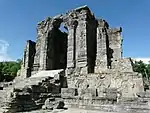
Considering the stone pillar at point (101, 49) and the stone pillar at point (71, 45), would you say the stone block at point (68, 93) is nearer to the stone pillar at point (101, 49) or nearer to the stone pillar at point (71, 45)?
the stone pillar at point (101, 49)

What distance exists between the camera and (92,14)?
69.7 feet

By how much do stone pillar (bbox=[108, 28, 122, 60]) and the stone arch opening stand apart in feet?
19.4

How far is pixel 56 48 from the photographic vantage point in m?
24.2

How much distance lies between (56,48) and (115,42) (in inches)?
305

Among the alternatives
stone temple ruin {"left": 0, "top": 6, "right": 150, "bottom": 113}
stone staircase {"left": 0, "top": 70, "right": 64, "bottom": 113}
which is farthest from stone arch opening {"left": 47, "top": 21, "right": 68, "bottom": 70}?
stone staircase {"left": 0, "top": 70, "right": 64, "bottom": 113}

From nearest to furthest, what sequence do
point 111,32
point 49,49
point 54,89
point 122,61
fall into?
point 54,89 → point 122,61 → point 111,32 → point 49,49

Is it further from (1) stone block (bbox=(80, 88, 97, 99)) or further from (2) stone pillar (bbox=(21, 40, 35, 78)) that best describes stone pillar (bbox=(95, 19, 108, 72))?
(2) stone pillar (bbox=(21, 40, 35, 78))

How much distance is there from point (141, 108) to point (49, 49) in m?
14.6

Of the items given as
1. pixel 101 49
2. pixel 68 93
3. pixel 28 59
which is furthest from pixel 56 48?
pixel 68 93

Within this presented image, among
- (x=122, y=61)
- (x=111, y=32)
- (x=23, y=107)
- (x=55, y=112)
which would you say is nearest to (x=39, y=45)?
(x=111, y=32)

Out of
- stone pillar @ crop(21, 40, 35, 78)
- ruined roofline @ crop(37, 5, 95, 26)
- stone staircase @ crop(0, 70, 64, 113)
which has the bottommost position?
stone staircase @ crop(0, 70, 64, 113)

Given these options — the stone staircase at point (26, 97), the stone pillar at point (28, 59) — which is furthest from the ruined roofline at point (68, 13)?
the stone staircase at point (26, 97)

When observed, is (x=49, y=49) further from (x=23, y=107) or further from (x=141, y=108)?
(x=141, y=108)

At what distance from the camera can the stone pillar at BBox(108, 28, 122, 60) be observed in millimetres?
19534
